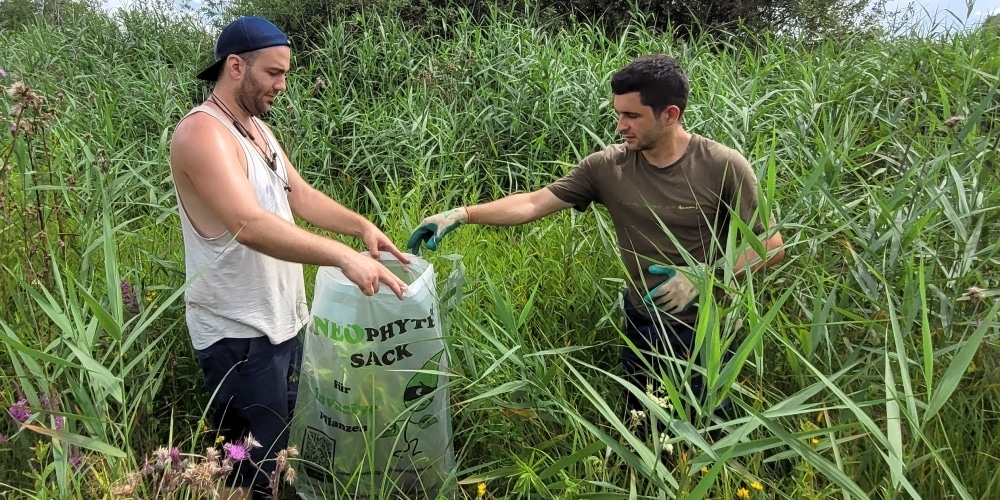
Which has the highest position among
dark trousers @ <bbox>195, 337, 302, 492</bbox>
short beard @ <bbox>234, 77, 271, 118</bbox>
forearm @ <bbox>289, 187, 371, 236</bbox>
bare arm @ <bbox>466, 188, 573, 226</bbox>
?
short beard @ <bbox>234, 77, 271, 118</bbox>

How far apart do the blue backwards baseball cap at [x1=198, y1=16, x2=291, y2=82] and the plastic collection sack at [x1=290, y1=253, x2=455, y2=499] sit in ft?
2.28

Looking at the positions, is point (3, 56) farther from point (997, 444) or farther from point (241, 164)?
point (997, 444)

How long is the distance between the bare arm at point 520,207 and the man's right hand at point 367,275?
76 centimetres

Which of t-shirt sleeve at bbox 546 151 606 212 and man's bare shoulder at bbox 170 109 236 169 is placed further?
t-shirt sleeve at bbox 546 151 606 212

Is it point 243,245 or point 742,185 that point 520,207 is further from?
point 243,245

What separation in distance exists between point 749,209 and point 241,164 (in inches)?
60.1

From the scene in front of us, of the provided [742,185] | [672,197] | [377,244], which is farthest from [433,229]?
[742,185]

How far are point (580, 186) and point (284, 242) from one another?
1127 millimetres

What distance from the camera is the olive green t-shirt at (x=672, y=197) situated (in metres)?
1.94

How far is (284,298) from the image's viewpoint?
1.84 meters

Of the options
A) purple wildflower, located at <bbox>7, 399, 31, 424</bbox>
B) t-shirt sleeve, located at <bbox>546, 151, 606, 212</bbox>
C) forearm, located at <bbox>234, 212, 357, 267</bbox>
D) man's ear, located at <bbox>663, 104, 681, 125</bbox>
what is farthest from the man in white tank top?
man's ear, located at <bbox>663, 104, 681, 125</bbox>

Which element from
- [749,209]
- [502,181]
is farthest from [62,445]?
[502,181]

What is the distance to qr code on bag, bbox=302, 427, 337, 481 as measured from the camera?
1655 mm

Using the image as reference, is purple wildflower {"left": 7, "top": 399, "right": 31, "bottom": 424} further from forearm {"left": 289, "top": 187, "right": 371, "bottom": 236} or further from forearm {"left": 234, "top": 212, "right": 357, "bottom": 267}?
forearm {"left": 289, "top": 187, "right": 371, "bottom": 236}
